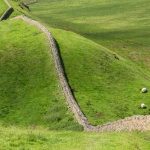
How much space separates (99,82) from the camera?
64.1 meters

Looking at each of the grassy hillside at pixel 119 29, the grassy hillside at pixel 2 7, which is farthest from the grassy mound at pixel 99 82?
the grassy hillside at pixel 2 7

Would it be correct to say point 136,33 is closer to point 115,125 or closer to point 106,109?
point 106,109

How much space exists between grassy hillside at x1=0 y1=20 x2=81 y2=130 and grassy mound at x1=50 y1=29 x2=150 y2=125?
307cm

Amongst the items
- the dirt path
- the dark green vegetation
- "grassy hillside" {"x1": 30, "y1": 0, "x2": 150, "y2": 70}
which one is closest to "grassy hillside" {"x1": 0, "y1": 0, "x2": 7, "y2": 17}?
"grassy hillside" {"x1": 30, "y1": 0, "x2": 150, "y2": 70}

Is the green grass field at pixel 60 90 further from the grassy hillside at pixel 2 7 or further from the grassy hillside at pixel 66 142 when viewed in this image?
the grassy hillside at pixel 2 7

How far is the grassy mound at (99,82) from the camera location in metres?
55.0

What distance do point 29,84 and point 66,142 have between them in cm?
3247

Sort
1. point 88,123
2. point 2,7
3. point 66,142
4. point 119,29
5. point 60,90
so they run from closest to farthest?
1. point 66,142
2. point 88,123
3. point 60,90
4. point 2,7
5. point 119,29

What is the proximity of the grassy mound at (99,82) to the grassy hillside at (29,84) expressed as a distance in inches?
121

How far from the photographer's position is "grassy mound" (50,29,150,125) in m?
55.0

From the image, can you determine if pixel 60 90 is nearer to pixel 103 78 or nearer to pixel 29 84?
pixel 29 84

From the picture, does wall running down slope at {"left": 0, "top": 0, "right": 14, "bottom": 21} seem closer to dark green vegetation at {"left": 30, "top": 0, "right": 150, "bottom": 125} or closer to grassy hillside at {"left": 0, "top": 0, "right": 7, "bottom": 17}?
grassy hillside at {"left": 0, "top": 0, "right": 7, "bottom": 17}

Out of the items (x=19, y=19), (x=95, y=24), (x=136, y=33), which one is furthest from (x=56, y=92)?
(x=95, y=24)

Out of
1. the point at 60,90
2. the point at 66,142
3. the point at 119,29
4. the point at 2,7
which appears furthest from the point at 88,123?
the point at 119,29
